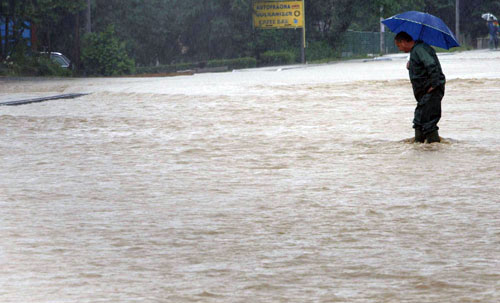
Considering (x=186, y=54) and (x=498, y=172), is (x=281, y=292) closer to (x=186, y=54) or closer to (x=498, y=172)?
(x=498, y=172)

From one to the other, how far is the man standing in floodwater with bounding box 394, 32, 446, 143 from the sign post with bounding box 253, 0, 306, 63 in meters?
41.6

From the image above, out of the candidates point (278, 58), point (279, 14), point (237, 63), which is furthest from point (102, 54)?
point (279, 14)

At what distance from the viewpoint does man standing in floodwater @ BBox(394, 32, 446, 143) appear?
37.8 ft

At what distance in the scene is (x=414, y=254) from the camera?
5980 millimetres

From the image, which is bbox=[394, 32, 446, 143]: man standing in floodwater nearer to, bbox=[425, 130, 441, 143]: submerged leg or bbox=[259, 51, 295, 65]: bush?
bbox=[425, 130, 441, 143]: submerged leg

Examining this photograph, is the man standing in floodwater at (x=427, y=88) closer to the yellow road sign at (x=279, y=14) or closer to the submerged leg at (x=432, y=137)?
the submerged leg at (x=432, y=137)

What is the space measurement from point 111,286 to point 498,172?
526 centimetres

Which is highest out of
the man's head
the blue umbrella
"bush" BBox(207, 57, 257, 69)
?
the blue umbrella

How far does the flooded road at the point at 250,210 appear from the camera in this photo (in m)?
5.31

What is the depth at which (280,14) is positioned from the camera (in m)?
53.3

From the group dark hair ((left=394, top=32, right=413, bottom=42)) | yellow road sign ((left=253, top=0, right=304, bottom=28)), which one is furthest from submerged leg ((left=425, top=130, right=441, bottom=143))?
yellow road sign ((left=253, top=0, right=304, bottom=28))

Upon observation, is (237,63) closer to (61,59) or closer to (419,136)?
(61,59)

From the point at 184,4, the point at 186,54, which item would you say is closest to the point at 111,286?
the point at 184,4

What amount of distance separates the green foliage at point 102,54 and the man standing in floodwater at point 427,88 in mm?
28582
